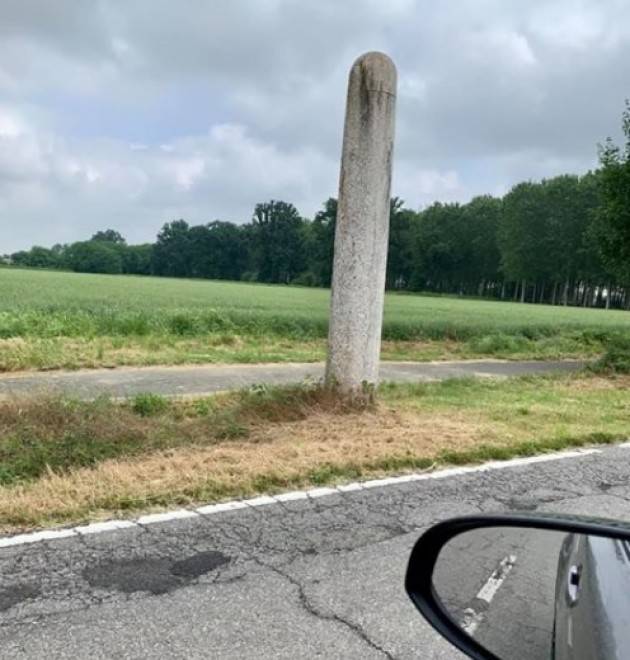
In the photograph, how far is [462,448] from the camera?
630cm

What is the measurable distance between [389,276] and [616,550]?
104 meters

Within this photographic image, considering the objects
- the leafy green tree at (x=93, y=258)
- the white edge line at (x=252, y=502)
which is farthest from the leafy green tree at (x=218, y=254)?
the white edge line at (x=252, y=502)

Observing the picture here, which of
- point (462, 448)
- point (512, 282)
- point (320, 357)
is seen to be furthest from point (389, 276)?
point (462, 448)

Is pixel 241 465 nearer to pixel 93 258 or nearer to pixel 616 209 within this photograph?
pixel 616 209

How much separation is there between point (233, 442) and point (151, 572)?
2617 millimetres

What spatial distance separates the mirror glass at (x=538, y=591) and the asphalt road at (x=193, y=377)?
615 cm

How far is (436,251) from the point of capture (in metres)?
93.5

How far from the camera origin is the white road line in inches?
67.2

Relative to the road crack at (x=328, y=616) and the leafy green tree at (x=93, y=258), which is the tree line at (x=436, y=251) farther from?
the road crack at (x=328, y=616)

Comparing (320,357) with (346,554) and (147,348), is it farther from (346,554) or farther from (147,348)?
(346,554)

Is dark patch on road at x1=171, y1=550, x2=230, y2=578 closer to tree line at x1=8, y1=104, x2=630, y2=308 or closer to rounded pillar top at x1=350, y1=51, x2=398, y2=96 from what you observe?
rounded pillar top at x1=350, y1=51, x2=398, y2=96

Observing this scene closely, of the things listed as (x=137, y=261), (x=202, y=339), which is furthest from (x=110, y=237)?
(x=202, y=339)

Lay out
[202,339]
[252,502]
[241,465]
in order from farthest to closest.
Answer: [202,339], [241,465], [252,502]

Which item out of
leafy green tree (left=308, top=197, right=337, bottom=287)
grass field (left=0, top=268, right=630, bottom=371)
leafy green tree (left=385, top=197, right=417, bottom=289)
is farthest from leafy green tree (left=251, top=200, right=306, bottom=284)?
grass field (left=0, top=268, right=630, bottom=371)
